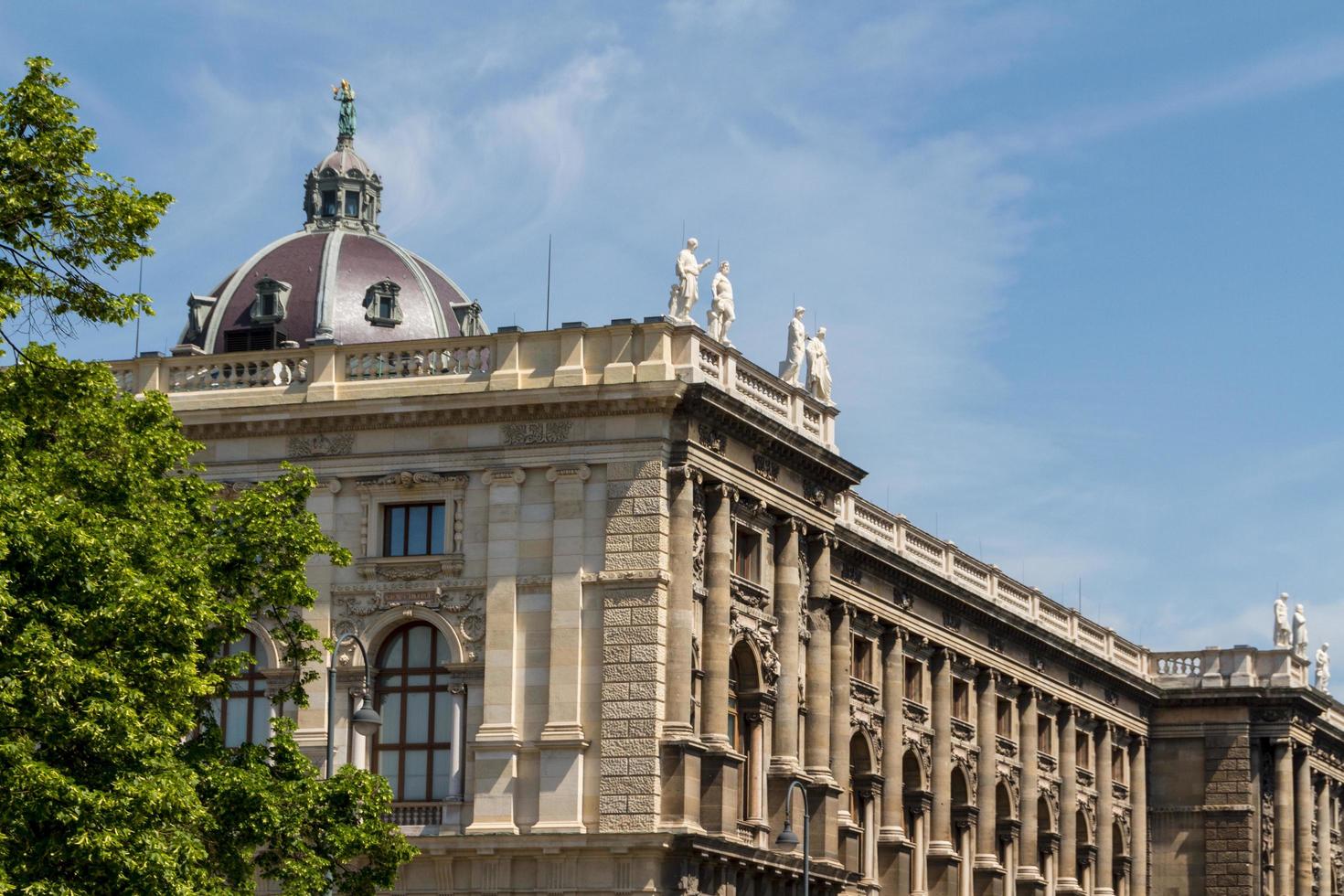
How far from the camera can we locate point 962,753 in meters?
86.4

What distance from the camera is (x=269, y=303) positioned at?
8962cm

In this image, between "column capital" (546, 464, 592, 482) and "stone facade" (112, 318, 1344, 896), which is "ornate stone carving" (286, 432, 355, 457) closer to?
"stone facade" (112, 318, 1344, 896)

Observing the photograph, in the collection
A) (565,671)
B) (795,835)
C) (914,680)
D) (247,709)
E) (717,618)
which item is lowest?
(795,835)

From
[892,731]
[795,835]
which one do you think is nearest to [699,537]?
[795,835]

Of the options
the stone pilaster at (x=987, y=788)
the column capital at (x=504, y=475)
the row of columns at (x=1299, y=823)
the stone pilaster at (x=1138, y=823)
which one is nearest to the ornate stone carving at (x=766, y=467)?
the column capital at (x=504, y=475)

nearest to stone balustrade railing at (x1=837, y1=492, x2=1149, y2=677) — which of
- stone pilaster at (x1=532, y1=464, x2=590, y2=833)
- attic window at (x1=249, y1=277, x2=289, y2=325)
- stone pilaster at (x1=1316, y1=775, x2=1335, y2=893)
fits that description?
stone pilaster at (x1=1316, y1=775, x2=1335, y2=893)

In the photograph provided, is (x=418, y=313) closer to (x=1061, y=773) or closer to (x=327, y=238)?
(x=327, y=238)

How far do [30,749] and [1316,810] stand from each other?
278 feet

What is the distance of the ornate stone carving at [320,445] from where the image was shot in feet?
208

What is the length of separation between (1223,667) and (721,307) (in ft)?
159

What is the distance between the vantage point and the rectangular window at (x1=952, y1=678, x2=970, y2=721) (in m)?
87.1

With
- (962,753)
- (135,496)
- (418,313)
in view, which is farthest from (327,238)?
(135,496)

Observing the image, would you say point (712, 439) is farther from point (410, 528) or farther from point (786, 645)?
point (410, 528)

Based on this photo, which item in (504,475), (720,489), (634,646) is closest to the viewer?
(634,646)
